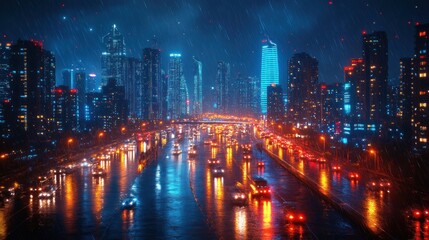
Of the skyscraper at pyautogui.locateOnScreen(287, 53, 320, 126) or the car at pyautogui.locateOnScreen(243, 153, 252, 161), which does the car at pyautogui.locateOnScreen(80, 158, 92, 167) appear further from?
the skyscraper at pyautogui.locateOnScreen(287, 53, 320, 126)

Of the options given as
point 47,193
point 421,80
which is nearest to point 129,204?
point 47,193

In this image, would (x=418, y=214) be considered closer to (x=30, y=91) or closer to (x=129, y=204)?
(x=129, y=204)

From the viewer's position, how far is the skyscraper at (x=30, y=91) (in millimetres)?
97688

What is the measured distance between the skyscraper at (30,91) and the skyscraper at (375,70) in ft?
228

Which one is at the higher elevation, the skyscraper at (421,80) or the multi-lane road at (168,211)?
the skyscraper at (421,80)

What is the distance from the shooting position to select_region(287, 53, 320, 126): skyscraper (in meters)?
158

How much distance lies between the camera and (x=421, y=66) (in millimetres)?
69750

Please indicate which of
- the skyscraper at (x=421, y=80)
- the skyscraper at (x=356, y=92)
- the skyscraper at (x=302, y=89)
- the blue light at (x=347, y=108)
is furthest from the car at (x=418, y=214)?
the skyscraper at (x=302, y=89)

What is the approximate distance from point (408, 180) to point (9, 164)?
32.0 m

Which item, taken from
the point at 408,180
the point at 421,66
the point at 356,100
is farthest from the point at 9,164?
the point at 356,100

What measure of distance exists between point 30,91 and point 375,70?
7567cm

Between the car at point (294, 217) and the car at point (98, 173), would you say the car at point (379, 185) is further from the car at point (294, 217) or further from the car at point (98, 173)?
the car at point (98, 173)

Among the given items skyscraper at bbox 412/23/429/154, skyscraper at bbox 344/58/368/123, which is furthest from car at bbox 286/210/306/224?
skyscraper at bbox 344/58/368/123

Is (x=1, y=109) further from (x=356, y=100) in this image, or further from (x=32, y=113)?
(x=356, y=100)
